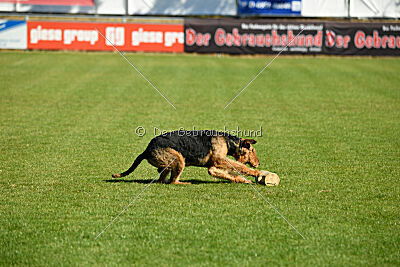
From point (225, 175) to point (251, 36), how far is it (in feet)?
86.3

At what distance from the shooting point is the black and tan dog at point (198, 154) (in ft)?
31.2

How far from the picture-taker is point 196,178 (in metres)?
10.6

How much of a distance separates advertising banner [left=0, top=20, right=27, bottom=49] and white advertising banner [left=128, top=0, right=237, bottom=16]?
966 centimetres

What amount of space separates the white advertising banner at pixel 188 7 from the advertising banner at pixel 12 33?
380 inches

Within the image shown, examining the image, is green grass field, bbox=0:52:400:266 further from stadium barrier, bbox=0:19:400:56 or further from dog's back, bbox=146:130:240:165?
stadium barrier, bbox=0:19:400:56

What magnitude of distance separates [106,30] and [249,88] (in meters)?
14.1

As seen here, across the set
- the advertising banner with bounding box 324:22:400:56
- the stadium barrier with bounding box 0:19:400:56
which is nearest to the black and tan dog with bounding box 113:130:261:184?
the stadium barrier with bounding box 0:19:400:56

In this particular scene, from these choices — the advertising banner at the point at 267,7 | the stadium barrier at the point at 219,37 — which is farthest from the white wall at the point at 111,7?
the advertising banner at the point at 267,7

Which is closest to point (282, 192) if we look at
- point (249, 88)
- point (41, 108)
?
point (41, 108)

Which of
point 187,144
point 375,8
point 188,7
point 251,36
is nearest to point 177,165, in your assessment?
point 187,144

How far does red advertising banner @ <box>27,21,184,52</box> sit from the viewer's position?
3466 cm

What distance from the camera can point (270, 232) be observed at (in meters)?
7.58

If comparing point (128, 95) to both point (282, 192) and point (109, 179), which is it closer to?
point (109, 179)

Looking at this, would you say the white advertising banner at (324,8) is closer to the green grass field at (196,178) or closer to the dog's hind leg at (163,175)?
the green grass field at (196,178)
